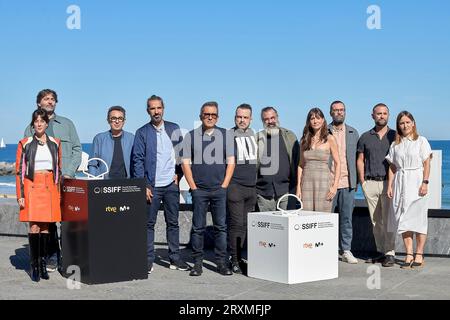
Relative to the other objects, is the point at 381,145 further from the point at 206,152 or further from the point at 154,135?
the point at 154,135

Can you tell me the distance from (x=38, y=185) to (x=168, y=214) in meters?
1.39

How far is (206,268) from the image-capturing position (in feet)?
24.1

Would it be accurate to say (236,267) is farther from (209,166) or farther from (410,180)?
(410,180)

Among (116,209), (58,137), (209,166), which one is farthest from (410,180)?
(58,137)

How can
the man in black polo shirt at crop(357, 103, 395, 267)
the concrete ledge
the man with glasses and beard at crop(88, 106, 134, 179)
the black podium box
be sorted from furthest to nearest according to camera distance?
the concrete ledge
the man in black polo shirt at crop(357, 103, 395, 267)
the man with glasses and beard at crop(88, 106, 134, 179)
the black podium box

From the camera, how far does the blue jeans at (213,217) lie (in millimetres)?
6852

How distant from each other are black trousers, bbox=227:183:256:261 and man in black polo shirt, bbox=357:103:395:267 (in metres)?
1.49

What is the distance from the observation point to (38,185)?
659cm

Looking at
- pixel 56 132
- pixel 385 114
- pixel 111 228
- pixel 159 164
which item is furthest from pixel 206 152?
pixel 385 114

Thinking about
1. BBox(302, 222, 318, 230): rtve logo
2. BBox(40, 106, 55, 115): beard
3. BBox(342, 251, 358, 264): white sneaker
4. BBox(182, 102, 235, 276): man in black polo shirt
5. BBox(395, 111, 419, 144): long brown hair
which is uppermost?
BBox(40, 106, 55, 115): beard

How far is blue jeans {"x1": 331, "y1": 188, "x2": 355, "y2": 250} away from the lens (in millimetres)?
7738

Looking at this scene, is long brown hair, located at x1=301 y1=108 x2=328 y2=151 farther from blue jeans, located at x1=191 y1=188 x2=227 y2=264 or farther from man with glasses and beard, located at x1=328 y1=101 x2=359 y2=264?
blue jeans, located at x1=191 y1=188 x2=227 y2=264

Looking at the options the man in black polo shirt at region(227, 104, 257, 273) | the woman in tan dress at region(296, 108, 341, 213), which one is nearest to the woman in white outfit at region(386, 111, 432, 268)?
the woman in tan dress at region(296, 108, 341, 213)

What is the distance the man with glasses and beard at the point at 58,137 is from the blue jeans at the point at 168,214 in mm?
953
